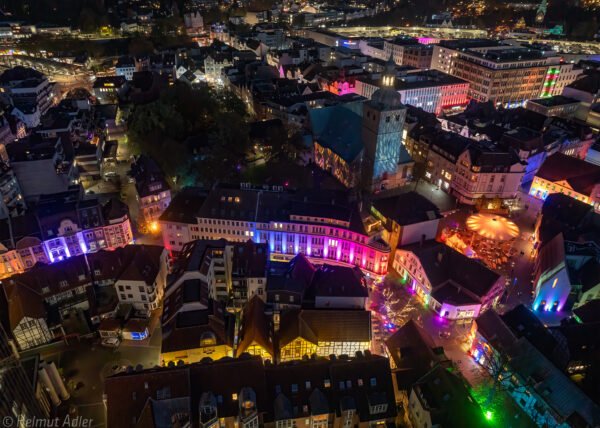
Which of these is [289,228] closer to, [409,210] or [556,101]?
[409,210]

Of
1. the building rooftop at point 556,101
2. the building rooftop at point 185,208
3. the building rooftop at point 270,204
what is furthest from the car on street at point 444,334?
the building rooftop at point 556,101

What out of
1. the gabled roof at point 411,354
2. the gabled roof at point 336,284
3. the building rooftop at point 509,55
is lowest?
the gabled roof at point 411,354

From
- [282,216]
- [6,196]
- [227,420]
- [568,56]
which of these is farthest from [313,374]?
[568,56]

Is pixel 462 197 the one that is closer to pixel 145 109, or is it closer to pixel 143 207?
pixel 143 207

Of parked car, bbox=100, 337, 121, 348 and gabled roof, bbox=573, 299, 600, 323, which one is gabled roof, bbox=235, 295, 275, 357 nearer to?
parked car, bbox=100, 337, 121, 348

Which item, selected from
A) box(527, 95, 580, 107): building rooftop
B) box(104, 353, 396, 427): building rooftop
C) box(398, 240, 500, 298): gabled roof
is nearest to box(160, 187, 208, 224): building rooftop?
box(104, 353, 396, 427): building rooftop

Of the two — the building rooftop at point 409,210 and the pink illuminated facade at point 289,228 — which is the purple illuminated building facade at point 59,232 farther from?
the building rooftop at point 409,210
